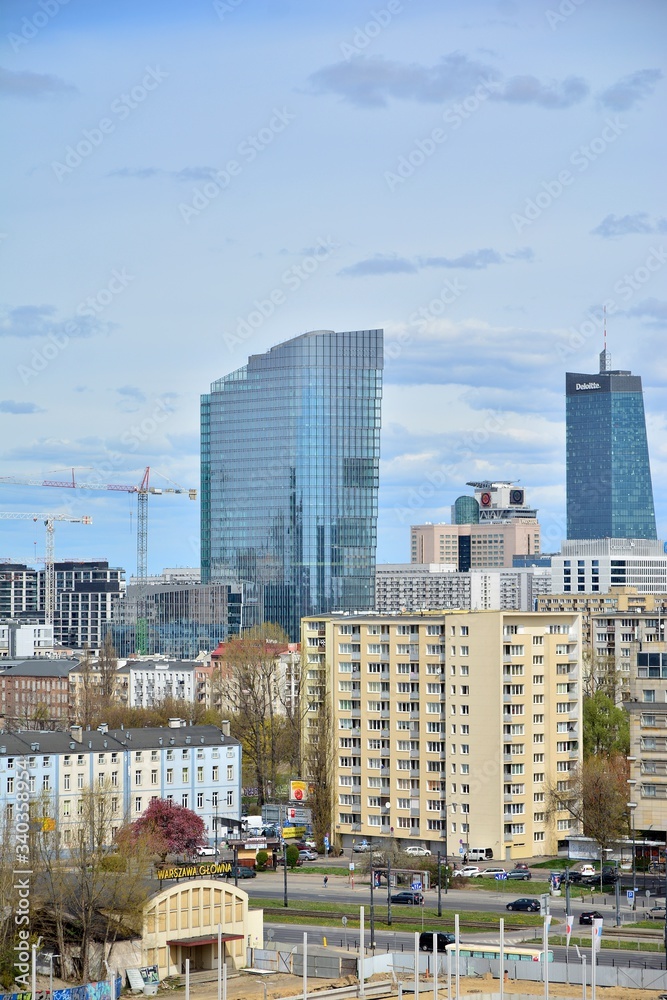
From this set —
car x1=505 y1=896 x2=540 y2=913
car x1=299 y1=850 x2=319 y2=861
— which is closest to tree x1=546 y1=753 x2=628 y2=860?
car x1=505 y1=896 x2=540 y2=913

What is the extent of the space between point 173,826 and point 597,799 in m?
23.6

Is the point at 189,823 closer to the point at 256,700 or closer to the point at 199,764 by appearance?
the point at 199,764

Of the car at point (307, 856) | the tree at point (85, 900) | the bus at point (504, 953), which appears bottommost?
the car at point (307, 856)

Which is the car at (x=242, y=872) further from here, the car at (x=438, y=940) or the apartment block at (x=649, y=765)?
the car at (x=438, y=940)

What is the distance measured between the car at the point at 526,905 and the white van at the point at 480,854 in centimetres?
1671

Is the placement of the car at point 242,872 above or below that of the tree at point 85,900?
below

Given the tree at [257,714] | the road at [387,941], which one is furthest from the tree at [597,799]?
the tree at [257,714]

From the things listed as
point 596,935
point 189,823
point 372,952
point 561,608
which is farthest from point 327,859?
point 561,608

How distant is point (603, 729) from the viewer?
116 metres

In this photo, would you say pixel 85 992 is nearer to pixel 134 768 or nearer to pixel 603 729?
pixel 134 768

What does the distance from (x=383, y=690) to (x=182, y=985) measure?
4378cm

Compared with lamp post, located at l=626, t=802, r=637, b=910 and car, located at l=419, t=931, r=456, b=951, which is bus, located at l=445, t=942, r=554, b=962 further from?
lamp post, located at l=626, t=802, r=637, b=910

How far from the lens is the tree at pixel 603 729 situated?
11462 cm

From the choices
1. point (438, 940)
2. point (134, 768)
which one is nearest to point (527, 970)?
point (438, 940)
